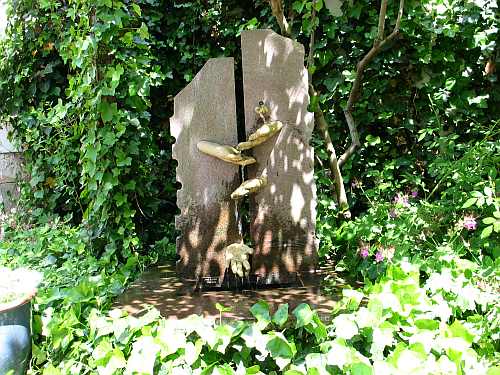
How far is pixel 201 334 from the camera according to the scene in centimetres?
222

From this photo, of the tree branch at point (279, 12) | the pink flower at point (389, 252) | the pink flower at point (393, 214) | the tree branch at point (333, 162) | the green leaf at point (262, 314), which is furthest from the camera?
the tree branch at point (333, 162)

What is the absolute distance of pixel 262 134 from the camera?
2.93 meters

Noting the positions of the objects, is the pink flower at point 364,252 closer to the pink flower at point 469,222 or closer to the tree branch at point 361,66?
A: the pink flower at point 469,222

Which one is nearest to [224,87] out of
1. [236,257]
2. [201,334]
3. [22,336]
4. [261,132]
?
[261,132]

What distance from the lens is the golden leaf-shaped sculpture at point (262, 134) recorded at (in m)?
2.94

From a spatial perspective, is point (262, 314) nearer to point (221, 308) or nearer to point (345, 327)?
point (221, 308)

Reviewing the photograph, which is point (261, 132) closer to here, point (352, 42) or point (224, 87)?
point (224, 87)

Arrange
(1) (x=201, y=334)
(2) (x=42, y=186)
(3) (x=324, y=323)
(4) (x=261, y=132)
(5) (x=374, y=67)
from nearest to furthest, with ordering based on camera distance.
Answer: (1) (x=201, y=334) → (3) (x=324, y=323) → (4) (x=261, y=132) → (5) (x=374, y=67) → (2) (x=42, y=186)

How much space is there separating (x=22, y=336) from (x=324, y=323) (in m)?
1.43

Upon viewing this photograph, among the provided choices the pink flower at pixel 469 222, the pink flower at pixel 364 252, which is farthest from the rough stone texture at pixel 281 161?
the pink flower at pixel 469 222

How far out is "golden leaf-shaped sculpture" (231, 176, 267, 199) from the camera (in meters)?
2.95

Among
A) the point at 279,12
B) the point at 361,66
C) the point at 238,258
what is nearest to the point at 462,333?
the point at 238,258

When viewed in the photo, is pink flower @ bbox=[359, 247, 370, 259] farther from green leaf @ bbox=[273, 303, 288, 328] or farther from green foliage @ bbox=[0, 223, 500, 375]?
green leaf @ bbox=[273, 303, 288, 328]

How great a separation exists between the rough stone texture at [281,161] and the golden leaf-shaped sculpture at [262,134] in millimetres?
44
